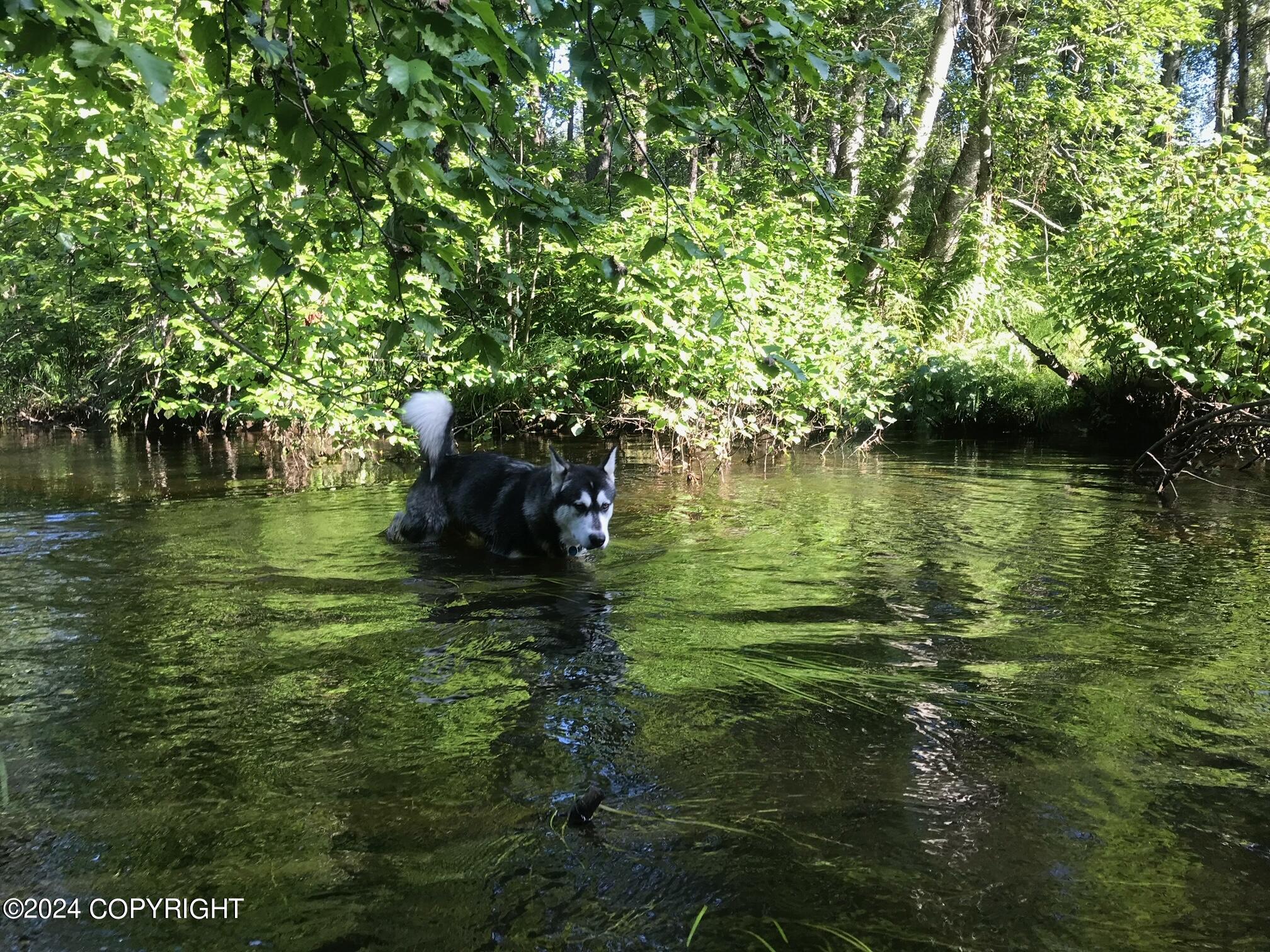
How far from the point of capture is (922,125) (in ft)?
62.2

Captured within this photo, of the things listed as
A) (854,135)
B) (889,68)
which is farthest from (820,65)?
(854,135)

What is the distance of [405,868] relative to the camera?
248cm

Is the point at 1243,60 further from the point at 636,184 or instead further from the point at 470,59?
the point at 470,59

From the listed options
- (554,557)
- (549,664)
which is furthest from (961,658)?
(554,557)

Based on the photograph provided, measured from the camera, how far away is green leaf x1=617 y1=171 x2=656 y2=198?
2980mm

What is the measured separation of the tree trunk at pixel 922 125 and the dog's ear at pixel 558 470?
12902 mm

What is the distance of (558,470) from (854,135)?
58.7 ft

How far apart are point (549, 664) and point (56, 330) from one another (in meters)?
22.5

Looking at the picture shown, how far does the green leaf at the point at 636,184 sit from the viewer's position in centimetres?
298

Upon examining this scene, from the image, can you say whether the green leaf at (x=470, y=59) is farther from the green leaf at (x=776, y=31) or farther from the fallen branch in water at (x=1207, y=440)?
the fallen branch in water at (x=1207, y=440)

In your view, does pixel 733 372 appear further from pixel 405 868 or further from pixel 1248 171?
pixel 405 868

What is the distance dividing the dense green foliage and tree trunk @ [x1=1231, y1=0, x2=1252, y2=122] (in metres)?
0.30

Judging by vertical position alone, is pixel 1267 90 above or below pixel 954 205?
above

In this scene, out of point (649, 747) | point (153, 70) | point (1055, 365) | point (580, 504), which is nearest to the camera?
point (153, 70)
